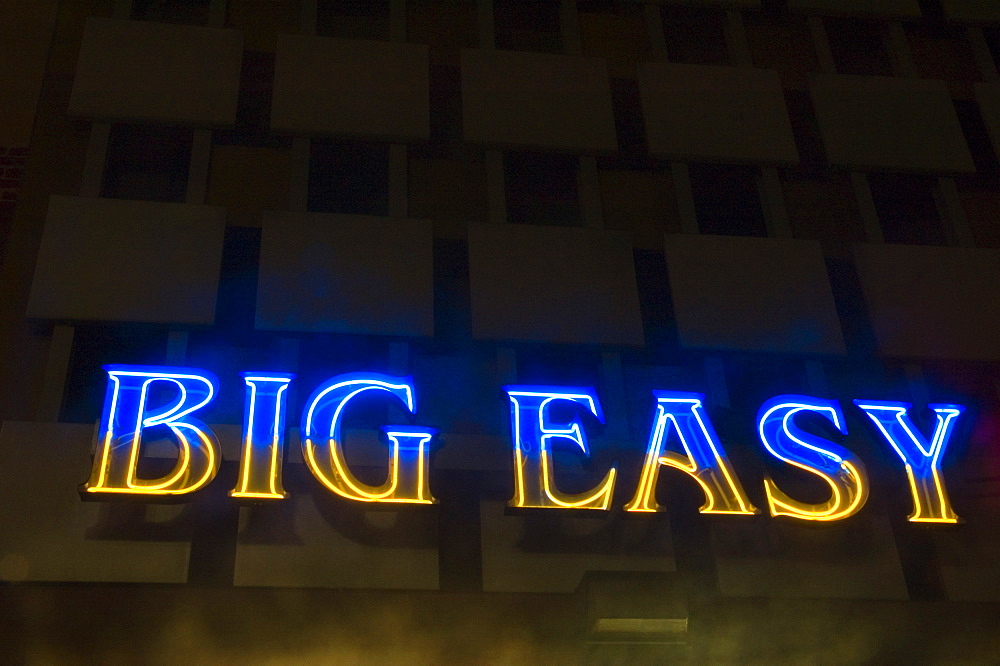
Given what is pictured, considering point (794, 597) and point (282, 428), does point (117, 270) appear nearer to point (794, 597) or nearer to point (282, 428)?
point (282, 428)

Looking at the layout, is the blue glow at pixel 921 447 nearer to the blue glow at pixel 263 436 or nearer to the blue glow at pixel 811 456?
the blue glow at pixel 811 456

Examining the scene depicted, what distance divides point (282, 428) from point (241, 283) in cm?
128

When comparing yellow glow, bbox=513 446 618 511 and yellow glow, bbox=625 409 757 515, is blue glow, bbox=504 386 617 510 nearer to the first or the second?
yellow glow, bbox=513 446 618 511

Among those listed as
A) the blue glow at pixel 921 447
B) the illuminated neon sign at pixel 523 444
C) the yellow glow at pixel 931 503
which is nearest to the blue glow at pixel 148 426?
the illuminated neon sign at pixel 523 444

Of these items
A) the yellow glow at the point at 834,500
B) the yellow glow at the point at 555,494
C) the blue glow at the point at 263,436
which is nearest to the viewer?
the blue glow at the point at 263,436

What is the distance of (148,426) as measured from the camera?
481cm

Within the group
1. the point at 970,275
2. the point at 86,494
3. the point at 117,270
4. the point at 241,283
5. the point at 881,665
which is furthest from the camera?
the point at 970,275

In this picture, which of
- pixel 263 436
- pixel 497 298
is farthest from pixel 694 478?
pixel 263 436

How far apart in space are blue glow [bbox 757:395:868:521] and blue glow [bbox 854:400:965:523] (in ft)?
0.93

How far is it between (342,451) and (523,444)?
98cm

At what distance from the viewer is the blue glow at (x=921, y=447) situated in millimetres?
5203

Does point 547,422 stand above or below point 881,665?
above

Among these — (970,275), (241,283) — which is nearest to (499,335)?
(241,283)

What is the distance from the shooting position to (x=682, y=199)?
20.6 ft
